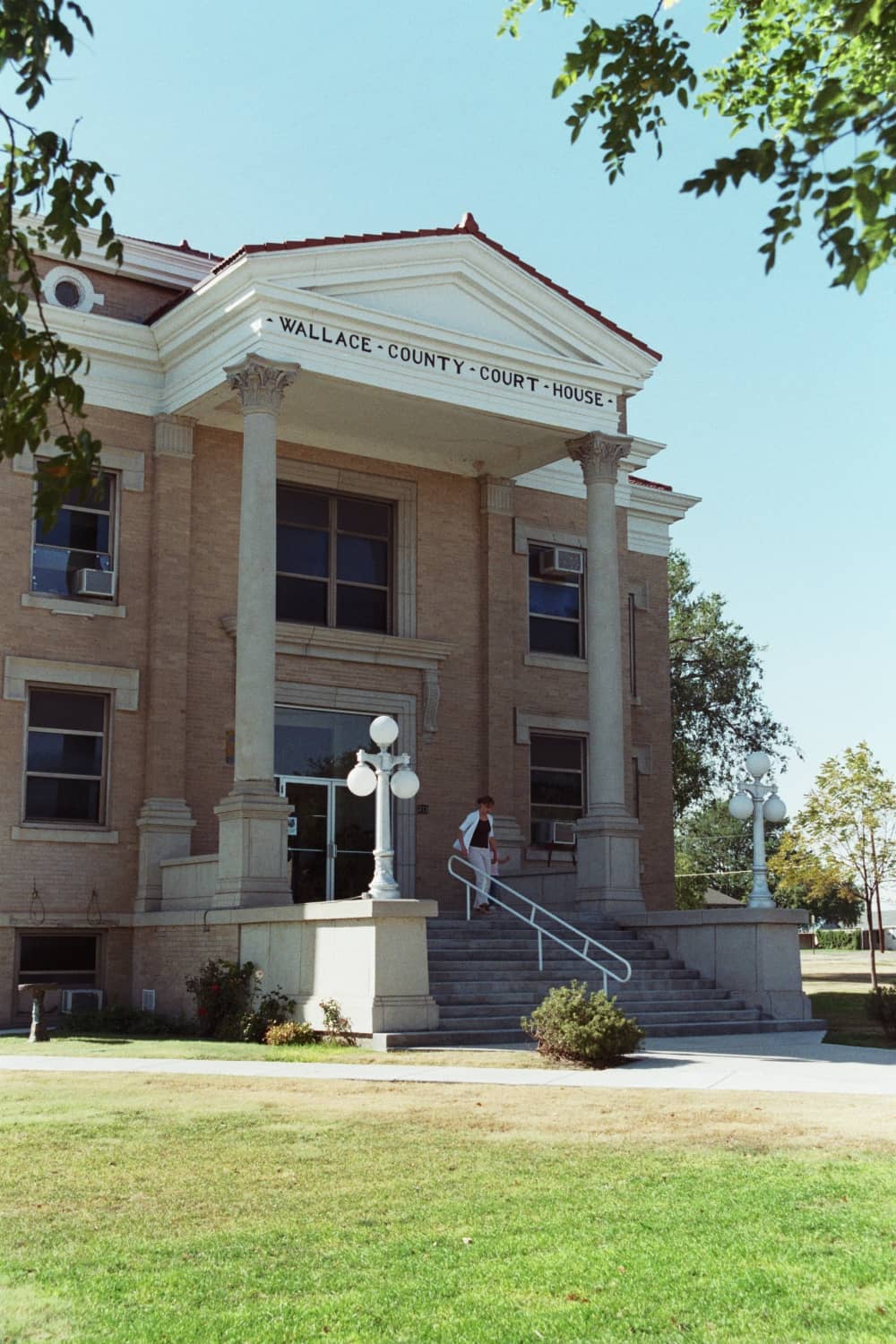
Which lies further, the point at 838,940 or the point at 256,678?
the point at 838,940

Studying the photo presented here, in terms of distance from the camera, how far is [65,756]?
23.8 meters

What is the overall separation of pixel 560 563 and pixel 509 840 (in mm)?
5355

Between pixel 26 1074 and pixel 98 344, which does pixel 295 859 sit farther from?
pixel 26 1074

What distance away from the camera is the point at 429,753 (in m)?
27.3

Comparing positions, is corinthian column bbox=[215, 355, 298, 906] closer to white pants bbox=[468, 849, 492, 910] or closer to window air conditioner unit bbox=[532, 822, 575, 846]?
white pants bbox=[468, 849, 492, 910]

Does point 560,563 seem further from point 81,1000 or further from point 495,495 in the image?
point 81,1000

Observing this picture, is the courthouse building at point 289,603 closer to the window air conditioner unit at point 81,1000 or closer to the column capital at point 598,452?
the column capital at point 598,452

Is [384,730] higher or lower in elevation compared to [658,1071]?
higher

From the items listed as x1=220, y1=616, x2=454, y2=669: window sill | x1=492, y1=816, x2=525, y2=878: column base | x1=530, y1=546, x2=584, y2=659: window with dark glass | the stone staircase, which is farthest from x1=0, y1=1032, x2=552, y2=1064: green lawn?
x1=530, y1=546, x2=584, y2=659: window with dark glass

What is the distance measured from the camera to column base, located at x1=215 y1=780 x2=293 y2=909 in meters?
20.6

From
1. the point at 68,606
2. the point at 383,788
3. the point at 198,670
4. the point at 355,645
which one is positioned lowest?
the point at 383,788

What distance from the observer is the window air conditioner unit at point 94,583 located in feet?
78.6

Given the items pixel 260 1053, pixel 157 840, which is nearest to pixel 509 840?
pixel 157 840

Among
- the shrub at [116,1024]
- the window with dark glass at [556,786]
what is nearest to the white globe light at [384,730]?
the shrub at [116,1024]
